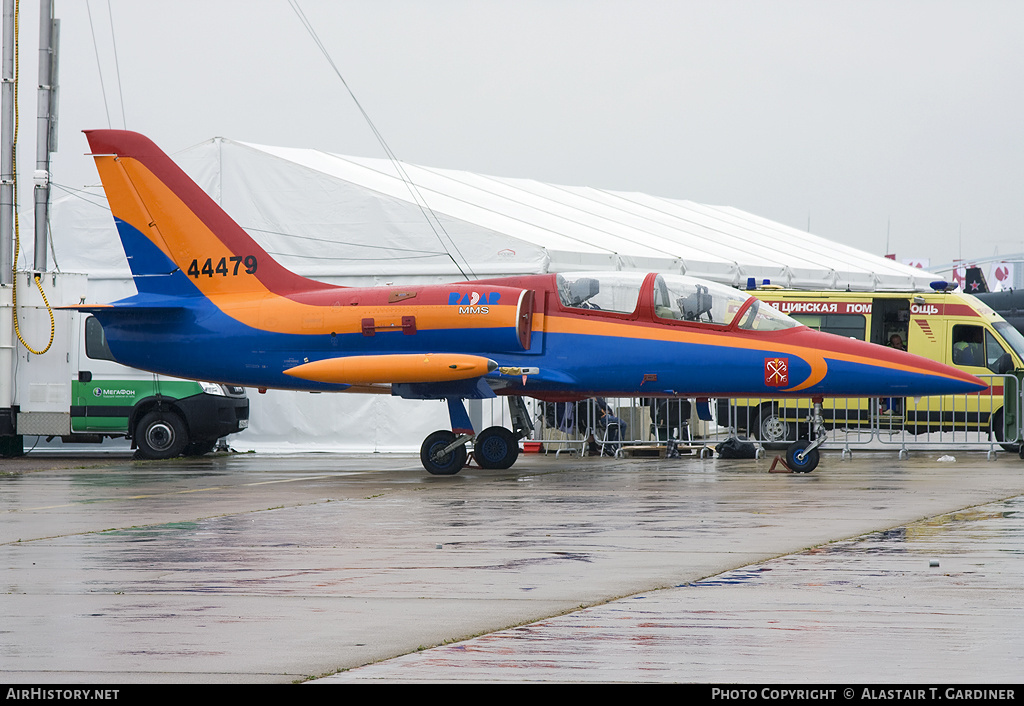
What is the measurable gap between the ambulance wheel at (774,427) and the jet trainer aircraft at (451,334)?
549cm

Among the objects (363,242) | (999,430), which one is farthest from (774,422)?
(363,242)

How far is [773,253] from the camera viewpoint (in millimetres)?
26969

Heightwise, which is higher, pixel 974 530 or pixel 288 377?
pixel 288 377

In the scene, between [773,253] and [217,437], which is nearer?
[217,437]

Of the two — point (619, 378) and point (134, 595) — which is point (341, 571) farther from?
point (619, 378)

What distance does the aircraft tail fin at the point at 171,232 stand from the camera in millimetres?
16781

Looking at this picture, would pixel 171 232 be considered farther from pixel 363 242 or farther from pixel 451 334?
pixel 363 242

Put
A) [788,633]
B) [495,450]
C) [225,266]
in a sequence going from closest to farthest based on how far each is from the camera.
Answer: [788,633]
[495,450]
[225,266]

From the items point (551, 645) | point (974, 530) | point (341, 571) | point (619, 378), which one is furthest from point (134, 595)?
point (619, 378)

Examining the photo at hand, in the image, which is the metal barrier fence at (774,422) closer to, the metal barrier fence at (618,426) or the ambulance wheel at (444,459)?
the metal barrier fence at (618,426)

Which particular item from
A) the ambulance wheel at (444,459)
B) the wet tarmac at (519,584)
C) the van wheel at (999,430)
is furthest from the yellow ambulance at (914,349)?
the wet tarmac at (519,584)

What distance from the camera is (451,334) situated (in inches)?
611

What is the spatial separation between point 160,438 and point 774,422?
398 inches
